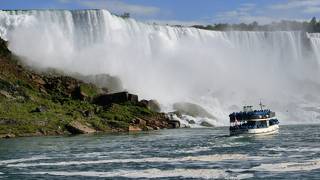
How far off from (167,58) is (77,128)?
65.1 meters

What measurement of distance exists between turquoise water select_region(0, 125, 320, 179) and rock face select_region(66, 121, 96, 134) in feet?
81.2

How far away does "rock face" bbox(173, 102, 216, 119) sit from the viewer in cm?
15100

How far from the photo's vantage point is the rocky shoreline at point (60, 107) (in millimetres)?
116062

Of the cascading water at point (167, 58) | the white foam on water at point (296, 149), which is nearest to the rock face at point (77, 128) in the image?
the cascading water at point (167, 58)

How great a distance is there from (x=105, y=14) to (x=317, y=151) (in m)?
103

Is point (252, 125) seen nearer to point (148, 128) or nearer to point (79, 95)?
point (148, 128)

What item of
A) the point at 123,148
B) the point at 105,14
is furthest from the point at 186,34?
the point at 123,148

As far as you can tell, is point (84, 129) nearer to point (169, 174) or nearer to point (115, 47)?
point (115, 47)

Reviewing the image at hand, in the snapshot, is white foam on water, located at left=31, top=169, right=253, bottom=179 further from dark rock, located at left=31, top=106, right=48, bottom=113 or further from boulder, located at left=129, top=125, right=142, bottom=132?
boulder, located at left=129, top=125, right=142, bottom=132

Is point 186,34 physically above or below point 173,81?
above

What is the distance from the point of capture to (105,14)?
6422 inches

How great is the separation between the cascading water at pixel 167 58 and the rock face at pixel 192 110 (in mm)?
2163

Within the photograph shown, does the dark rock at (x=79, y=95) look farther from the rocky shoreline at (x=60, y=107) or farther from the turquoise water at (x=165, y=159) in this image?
the turquoise water at (x=165, y=159)

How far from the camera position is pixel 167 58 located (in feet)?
584
